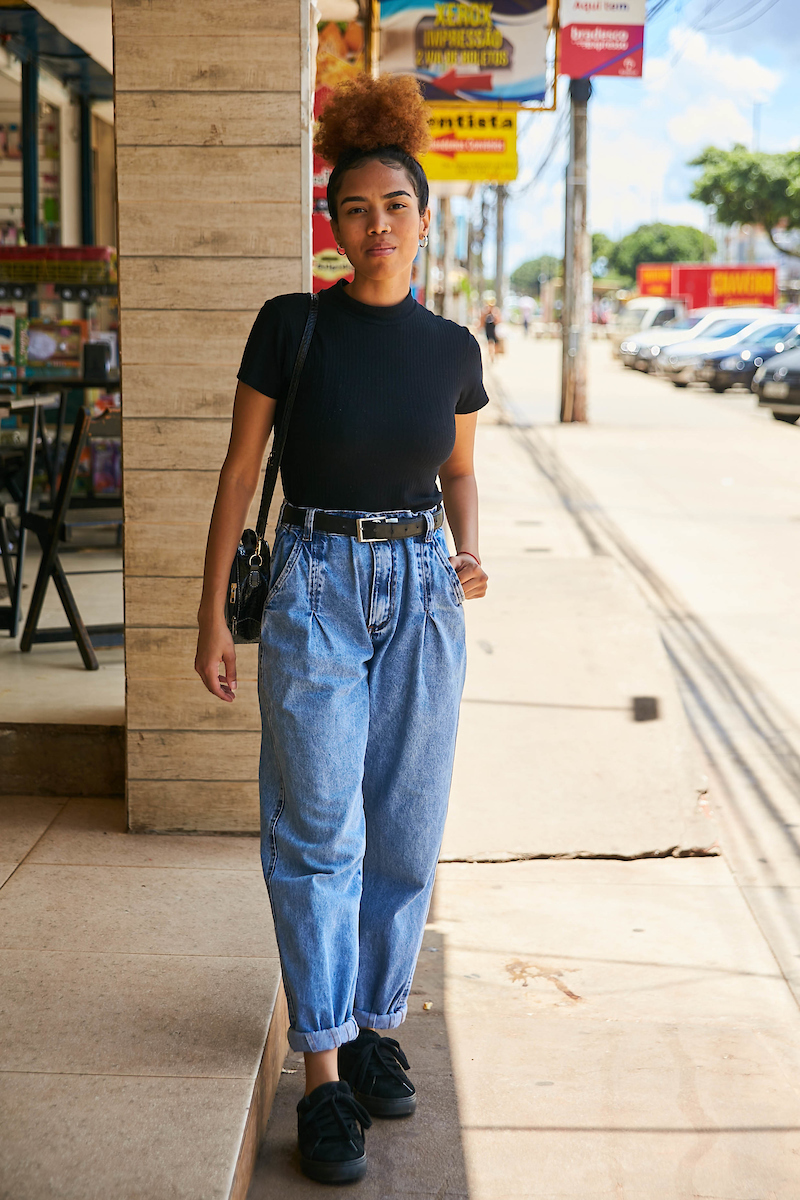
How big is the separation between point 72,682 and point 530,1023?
88.0 inches

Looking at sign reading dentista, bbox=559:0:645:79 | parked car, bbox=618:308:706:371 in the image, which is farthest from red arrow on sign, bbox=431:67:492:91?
parked car, bbox=618:308:706:371

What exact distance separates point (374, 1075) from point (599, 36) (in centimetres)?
1173

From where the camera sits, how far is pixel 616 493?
12.6m

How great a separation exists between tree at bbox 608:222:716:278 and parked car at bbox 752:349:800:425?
88.6 m

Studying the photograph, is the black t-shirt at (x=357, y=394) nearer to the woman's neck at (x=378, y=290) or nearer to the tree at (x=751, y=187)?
the woman's neck at (x=378, y=290)

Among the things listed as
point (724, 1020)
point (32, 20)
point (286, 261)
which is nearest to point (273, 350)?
point (286, 261)

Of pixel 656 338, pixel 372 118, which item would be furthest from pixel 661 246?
pixel 372 118

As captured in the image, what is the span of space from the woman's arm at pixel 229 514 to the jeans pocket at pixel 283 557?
0.27 feet

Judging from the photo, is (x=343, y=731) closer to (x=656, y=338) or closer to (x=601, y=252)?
(x=656, y=338)

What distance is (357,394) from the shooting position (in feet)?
7.36

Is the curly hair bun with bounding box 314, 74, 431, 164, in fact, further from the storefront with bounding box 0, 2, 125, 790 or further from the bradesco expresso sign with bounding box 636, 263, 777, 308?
the bradesco expresso sign with bounding box 636, 263, 777, 308

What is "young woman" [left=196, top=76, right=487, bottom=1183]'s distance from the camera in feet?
7.39

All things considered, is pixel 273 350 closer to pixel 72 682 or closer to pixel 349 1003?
pixel 349 1003

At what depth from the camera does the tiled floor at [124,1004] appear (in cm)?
210
